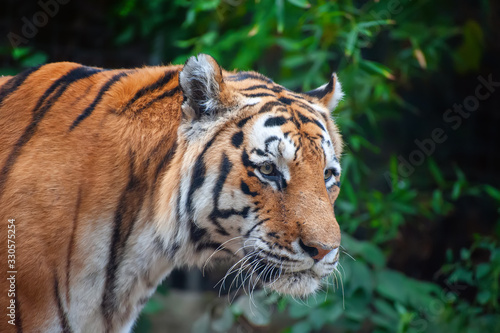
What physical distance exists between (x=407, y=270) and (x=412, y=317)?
158 centimetres

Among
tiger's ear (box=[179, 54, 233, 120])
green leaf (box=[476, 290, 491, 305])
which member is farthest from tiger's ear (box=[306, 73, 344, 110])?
green leaf (box=[476, 290, 491, 305])

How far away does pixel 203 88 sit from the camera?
180cm

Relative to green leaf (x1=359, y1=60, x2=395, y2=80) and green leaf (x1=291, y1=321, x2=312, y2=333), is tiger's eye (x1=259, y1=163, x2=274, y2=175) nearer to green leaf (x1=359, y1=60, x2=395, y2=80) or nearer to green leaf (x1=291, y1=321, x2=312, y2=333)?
green leaf (x1=359, y1=60, x2=395, y2=80)

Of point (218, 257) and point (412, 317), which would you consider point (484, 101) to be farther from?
point (218, 257)

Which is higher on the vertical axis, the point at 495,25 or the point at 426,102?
the point at 495,25

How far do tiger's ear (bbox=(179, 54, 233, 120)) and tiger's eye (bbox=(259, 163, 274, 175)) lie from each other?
0.27 metres

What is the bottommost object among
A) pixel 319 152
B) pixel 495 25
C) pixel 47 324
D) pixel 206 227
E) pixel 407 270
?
pixel 407 270

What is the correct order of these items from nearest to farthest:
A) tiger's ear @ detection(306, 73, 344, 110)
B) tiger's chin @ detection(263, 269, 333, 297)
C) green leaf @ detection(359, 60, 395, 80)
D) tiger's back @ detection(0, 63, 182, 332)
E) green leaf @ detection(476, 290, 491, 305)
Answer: tiger's back @ detection(0, 63, 182, 332) → tiger's chin @ detection(263, 269, 333, 297) → tiger's ear @ detection(306, 73, 344, 110) → green leaf @ detection(359, 60, 395, 80) → green leaf @ detection(476, 290, 491, 305)

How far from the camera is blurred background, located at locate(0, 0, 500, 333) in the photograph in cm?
334

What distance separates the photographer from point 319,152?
1.81 meters

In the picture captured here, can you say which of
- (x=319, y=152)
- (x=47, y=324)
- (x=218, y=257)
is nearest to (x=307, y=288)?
(x=218, y=257)

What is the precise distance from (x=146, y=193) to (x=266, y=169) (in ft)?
1.39

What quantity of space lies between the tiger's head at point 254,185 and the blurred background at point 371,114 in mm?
904

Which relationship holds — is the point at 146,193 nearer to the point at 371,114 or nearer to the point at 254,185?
the point at 254,185
